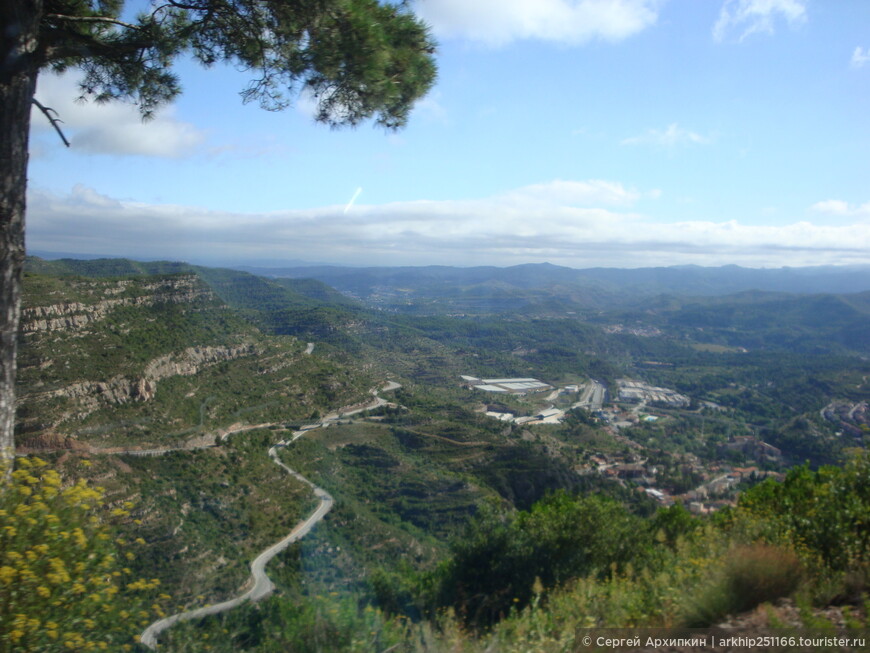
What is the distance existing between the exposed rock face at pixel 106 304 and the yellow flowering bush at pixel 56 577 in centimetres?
1191

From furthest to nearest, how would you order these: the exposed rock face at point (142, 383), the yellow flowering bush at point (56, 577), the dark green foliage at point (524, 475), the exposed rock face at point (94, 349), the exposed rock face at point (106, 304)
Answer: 1. the dark green foliage at point (524, 475)
2. the exposed rock face at point (106, 304)
3. the exposed rock face at point (142, 383)
4. the exposed rock face at point (94, 349)
5. the yellow flowering bush at point (56, 577)

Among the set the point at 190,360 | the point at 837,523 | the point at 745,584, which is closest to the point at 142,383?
the point at 190,360

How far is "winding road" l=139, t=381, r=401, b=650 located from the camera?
2941 mm

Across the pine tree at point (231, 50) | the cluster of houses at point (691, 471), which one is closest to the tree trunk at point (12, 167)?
the pine tree at point (231, 50)

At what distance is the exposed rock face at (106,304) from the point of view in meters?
15.1

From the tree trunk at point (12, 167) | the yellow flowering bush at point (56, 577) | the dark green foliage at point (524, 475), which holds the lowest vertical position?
the dark green foliage at point (524, 475)

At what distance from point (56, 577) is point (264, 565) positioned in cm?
896

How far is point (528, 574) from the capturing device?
17.7 ft

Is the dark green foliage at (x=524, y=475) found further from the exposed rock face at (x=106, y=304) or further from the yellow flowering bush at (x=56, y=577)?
the yellow flowering bush at (x=56, y=577)

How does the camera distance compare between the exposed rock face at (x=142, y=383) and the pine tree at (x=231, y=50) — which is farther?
the exposed rock face at (x=142, y=383)

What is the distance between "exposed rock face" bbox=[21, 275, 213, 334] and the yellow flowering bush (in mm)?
11915

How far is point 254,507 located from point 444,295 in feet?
366

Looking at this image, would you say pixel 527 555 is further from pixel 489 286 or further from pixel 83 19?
pixel 489 286

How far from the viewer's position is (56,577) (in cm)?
203
